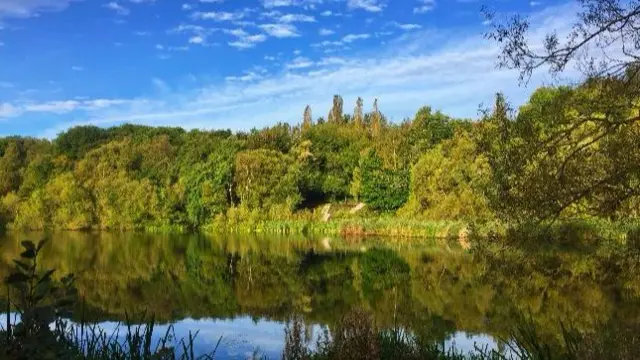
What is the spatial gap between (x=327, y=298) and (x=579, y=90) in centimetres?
926

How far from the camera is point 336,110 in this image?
222 feet

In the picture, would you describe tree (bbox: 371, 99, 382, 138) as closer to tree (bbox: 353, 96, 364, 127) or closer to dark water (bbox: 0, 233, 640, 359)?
tree (bbox: 353, 96, 364, 127)

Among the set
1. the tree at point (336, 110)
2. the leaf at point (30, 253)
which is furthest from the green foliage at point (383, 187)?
the leaf at point (30, 253)

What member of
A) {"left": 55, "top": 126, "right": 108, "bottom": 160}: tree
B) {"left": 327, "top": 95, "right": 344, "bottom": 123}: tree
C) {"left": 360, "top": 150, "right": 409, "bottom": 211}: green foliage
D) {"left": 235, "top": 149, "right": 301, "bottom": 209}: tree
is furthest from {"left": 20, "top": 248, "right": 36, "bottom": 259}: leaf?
{"left": 327, "top": 95, "right": 344, "bottom": 123}: tree

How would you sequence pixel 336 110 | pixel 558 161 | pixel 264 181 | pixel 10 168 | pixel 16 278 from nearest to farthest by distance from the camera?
pixel 16 278, pixel 558 161, pixel 264 181, pixel 10 168, pixel 336 110

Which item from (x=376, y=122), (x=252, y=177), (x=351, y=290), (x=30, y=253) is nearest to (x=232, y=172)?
(x=252, y=177)

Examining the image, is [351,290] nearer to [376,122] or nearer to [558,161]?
[558,161]

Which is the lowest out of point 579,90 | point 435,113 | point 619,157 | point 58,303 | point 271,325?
point 271,325

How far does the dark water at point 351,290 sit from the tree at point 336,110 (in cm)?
4028

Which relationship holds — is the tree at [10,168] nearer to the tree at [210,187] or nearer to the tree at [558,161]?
the tree at [210,187]

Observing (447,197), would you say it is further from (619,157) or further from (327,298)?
(619,157)

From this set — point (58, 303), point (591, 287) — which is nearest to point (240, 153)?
point (591, 287)

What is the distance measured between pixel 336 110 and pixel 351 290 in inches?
2028

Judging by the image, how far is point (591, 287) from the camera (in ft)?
55.2
